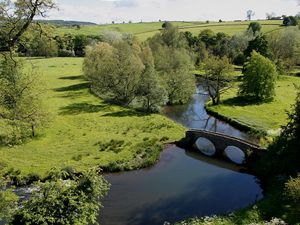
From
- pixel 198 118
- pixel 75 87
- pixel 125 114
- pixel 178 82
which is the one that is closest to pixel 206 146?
pixel 198 118

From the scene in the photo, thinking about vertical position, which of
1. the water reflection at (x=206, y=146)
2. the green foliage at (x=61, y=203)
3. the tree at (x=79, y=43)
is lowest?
the water reflection at (x=206, y=146)

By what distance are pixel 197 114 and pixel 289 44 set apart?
65.6 meters

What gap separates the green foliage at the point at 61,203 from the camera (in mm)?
25062

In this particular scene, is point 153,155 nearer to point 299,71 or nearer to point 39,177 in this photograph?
point 39,177

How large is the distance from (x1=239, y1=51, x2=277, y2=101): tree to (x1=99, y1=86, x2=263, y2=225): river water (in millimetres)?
34773

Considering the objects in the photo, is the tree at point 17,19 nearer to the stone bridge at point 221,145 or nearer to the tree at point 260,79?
the stone bridge at point 221,145

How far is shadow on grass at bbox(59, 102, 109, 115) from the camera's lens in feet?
251

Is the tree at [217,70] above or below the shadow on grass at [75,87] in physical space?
above

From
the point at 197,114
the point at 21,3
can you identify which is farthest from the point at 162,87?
the point at 21,3

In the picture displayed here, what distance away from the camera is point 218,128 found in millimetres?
72812

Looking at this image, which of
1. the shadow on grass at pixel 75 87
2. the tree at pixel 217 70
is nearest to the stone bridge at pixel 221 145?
the tree at pixel 217 70

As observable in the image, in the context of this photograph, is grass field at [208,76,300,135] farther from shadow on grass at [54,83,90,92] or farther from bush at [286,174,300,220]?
shadow on grass at [54,83,90,92]

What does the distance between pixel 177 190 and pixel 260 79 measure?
1907 inches

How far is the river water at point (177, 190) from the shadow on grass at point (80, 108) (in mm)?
25439
